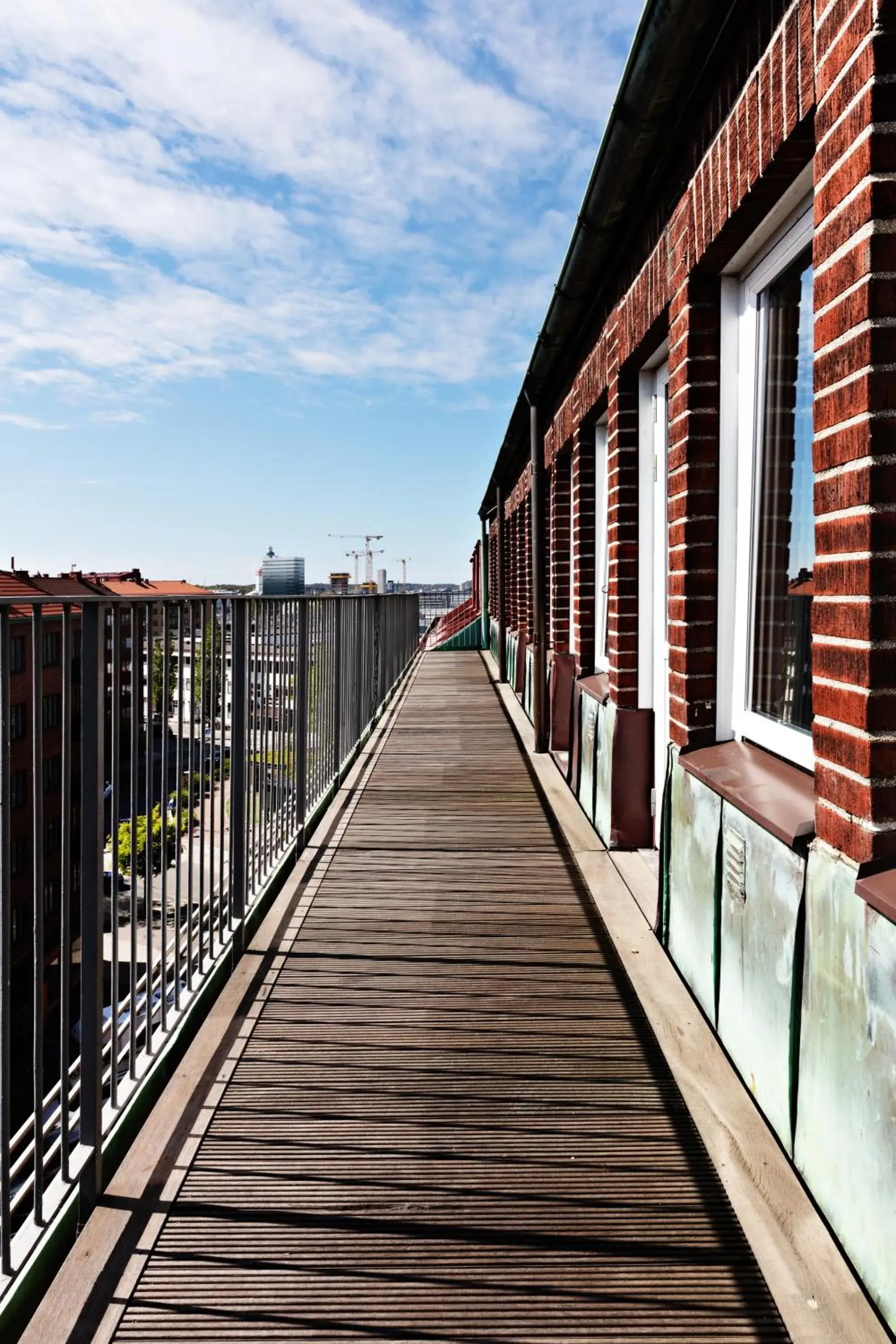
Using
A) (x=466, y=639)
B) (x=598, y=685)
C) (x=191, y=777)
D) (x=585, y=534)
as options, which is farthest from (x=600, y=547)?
(x=466, y=639)

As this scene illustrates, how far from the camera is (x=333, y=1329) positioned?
1765 mm

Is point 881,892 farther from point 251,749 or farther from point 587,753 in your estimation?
point 587,753

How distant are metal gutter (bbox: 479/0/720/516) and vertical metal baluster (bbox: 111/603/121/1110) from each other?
2511 mm

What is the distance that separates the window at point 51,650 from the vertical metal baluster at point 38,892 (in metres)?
0.06

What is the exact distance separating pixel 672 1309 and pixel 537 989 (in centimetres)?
142

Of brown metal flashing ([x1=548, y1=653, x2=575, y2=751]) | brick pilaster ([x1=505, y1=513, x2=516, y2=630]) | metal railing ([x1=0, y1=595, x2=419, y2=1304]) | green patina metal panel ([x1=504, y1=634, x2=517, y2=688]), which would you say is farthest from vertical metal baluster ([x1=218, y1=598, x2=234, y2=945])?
brick pilaster ([x1=505, y1=513, x2=516, y2=630])

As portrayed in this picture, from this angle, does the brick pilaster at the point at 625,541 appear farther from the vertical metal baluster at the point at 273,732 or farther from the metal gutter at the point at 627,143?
the vertical metal baluster at the point at 273,732

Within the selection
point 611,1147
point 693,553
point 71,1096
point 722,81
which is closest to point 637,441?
point 693,553

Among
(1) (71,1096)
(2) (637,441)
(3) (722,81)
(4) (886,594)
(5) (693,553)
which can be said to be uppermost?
(3) (722,81)

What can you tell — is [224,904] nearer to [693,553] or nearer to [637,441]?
[693,553]

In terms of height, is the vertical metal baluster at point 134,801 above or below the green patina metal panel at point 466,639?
below

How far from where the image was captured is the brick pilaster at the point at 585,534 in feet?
21.5

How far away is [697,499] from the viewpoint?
342cm

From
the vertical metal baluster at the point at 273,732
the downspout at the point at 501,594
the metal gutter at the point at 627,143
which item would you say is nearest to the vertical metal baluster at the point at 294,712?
the vertical metal baluster at the point at 273,732
